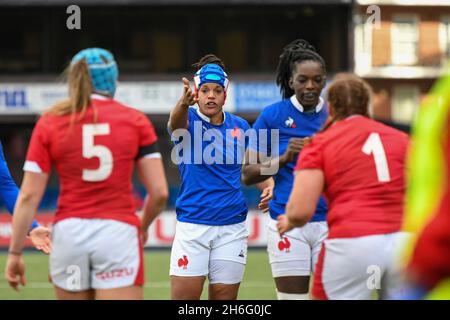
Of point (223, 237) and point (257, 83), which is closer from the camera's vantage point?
point (223, 237)

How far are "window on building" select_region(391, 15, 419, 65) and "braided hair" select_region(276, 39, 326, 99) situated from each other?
29.4m

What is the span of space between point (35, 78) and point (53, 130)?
21.3 m

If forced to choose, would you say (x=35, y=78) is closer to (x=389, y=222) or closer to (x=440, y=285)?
(x=389, y=222)

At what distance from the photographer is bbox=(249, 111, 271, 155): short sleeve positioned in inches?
246

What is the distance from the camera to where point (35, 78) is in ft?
83.5

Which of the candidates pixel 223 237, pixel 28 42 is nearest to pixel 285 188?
pixel 223 237

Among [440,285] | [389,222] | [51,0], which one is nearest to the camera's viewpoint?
[440,285]

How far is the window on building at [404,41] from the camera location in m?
35.3

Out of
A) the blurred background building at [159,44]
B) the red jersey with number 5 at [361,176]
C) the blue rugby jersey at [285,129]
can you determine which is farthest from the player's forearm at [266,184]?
the blurred background building at [159,44]

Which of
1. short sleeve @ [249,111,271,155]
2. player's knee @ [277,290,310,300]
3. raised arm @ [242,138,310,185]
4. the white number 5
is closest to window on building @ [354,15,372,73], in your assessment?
short sleeve @ [249,111,271,155]

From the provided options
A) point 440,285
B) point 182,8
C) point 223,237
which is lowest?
point 223,237

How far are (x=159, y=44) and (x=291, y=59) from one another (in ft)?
66.2

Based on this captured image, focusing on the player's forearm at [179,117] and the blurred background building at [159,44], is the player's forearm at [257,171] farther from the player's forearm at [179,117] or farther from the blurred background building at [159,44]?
the blurred background building at [159,44]

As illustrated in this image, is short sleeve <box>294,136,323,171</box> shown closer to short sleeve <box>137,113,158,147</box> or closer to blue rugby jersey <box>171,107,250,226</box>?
short sleeve <box>137,113,158,147</box>
